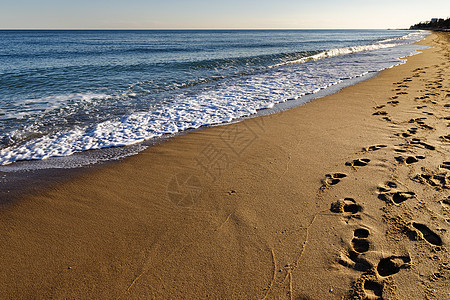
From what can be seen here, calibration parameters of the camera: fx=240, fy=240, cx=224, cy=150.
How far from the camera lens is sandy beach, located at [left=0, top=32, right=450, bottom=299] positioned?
2.04 meters

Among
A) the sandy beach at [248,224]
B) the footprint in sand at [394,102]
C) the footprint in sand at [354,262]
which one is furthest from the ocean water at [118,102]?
the footprint in sand at [354,262]

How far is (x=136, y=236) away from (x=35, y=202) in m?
1.72

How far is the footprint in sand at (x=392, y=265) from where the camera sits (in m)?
2.03

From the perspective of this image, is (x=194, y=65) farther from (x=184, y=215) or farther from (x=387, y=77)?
(x=184, y=215)

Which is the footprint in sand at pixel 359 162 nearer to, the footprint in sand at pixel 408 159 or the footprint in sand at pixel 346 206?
the footprint in sand at pixel 408 159

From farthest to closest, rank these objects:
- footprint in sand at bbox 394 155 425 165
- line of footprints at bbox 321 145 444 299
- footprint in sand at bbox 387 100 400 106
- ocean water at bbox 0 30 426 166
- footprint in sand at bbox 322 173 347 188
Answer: footprint in sand at bbox 387 100 400 106 → ocean water at bbox 0 30 426 166 → footprint in sand at bbox 394 155 425 165 → footprint in sand at bbox 322 173 347 188 → line of footprints at bbox 321 145 444 299

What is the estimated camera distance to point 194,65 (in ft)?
52.3

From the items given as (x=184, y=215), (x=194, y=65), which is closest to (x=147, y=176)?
(x=184, y=215)

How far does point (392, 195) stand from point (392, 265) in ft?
3.67

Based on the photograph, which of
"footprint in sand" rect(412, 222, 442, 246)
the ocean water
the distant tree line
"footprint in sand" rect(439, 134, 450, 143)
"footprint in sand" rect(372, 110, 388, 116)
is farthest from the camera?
the distant tree line

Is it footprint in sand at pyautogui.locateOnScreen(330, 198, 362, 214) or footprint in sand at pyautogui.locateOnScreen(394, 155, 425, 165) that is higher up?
footprint in sand at pyautogui.locateOnScreen(394, 155, 425, 165)

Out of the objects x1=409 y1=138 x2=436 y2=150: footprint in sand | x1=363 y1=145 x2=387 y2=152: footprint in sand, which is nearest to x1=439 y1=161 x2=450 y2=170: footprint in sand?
x1=409 y1=138 x2=436 y2=150: footprint in sand

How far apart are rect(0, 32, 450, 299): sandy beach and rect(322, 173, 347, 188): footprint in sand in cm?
2

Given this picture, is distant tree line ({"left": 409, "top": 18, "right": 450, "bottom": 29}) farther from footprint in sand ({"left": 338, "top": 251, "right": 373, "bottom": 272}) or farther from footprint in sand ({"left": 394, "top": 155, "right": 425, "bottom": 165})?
footprint in sand ({"left": 338, "top": 251, "right": 373, "bottom": 272})
